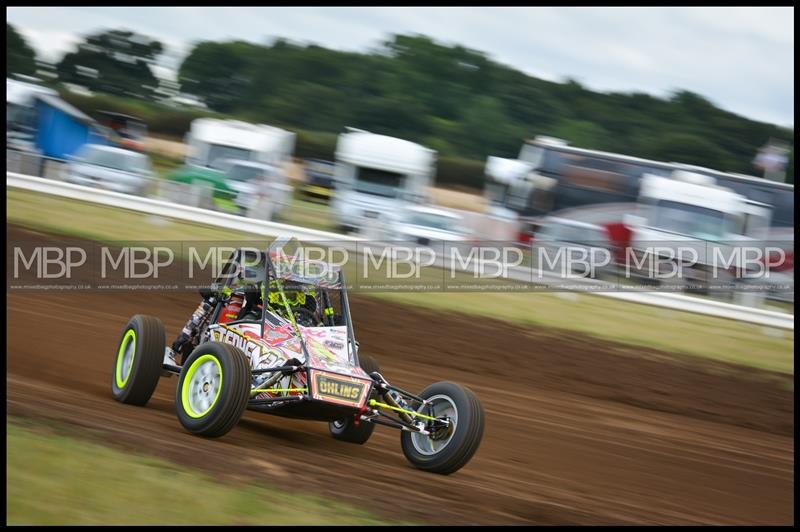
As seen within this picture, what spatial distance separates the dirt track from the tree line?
26495mm

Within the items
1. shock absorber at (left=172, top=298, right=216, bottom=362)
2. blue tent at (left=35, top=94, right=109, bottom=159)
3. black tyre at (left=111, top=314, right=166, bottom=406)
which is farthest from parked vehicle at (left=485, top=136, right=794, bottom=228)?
black tyre at (left=111, top=314, right=166, bottom=406)

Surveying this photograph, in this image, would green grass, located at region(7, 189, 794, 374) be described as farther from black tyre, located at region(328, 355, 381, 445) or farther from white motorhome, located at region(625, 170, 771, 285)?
black tyre, located at region(328, 355, 381, 445)

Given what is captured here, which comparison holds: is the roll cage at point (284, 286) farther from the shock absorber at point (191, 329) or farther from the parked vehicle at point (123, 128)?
the parked vehicle at point (123, 128)

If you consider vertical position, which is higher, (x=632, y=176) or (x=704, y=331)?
(x=632, y=176)

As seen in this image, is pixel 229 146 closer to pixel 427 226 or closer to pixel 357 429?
pixel 427 226

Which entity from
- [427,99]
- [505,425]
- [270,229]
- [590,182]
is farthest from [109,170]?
[427,99]

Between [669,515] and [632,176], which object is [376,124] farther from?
[669,515]

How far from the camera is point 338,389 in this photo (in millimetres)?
6711

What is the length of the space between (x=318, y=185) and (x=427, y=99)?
17.7 metres

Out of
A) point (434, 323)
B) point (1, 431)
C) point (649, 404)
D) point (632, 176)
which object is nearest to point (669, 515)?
point (1, 431)

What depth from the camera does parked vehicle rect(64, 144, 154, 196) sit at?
20797mm

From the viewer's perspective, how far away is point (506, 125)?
41.1 meters

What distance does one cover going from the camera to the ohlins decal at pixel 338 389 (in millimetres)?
6652

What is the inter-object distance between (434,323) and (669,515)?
22.9 ft
